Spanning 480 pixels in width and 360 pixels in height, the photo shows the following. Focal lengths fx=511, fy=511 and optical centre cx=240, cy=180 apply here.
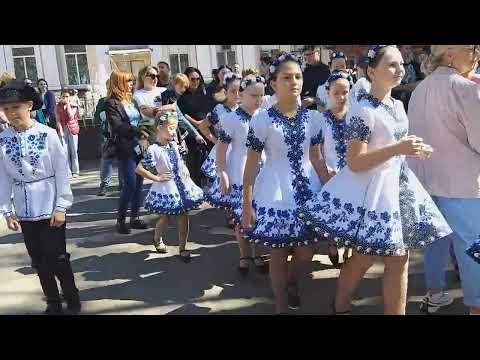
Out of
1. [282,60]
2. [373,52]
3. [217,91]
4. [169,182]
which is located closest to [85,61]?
[217,91]

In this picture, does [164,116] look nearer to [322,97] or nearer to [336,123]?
[336,123]

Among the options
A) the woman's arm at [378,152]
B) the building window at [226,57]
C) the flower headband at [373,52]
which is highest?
the building window at [226,57]

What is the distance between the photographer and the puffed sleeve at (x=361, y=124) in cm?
295

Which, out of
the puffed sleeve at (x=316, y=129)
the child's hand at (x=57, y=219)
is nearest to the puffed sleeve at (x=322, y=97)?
the puffed sleeve at (x=316, y=129)

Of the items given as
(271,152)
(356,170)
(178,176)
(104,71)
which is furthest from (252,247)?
(104,71)

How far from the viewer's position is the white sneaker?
139 inches

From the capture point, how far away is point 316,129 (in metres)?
3.50

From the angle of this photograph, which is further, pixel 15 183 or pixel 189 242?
pixel 189 242

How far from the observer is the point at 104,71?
949 inches

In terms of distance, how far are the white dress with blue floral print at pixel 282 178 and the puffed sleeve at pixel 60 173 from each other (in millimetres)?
1296

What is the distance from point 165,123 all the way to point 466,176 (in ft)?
9.14

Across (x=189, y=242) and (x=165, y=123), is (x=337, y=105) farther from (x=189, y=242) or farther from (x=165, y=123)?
(x=189, y=242)

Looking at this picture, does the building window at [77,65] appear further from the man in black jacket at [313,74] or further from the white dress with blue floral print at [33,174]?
the white dress with blue floral print at [33,174]

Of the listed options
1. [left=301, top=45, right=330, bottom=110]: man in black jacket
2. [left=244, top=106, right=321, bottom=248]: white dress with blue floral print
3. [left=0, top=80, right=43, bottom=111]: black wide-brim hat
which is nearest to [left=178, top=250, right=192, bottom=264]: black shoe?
[left=244, top=106, right=321, bottom=248]: white dress with blue floral print
